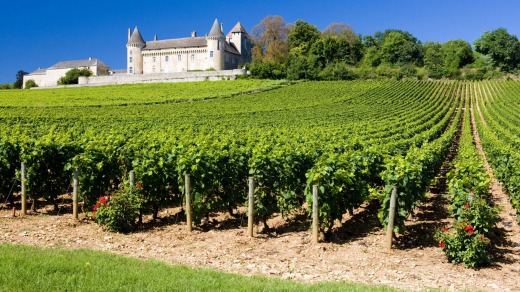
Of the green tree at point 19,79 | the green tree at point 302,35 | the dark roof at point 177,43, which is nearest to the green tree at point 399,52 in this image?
the green tree at point 302,35

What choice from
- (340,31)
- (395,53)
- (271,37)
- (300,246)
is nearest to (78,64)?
(271,37)

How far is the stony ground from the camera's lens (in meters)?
7.76

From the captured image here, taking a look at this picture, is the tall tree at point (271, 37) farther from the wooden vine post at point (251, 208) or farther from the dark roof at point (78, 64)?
the wooden vine post at point (251, 208)

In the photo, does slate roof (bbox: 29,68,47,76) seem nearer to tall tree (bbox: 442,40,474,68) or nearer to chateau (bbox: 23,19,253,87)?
chateau (bbox: 23,19,253,87)

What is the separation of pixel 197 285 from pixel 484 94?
76.7m

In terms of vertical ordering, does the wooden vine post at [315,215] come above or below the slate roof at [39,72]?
below

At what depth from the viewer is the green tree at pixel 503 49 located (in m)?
103

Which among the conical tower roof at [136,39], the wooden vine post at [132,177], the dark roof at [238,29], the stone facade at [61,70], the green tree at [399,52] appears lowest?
the wooden vine post at [132,177]

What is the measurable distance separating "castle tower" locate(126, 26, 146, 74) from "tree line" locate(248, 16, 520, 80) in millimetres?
28287

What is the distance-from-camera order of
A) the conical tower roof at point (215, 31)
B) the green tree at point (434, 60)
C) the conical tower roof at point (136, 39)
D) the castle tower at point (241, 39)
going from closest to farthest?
the green tree at point (434, 60)
the conical tower roof at point (215, 31)
the conical tower roof at point (136, 39)
the castle tower at point (241, 39)

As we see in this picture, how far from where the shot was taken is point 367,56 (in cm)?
11512

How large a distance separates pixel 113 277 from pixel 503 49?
115258 mm

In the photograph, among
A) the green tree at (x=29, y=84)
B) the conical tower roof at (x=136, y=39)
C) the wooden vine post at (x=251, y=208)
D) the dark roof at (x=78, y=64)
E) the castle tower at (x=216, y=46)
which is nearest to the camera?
the wooden vine post at (x=251, y=208)

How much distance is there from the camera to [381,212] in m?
9.59
